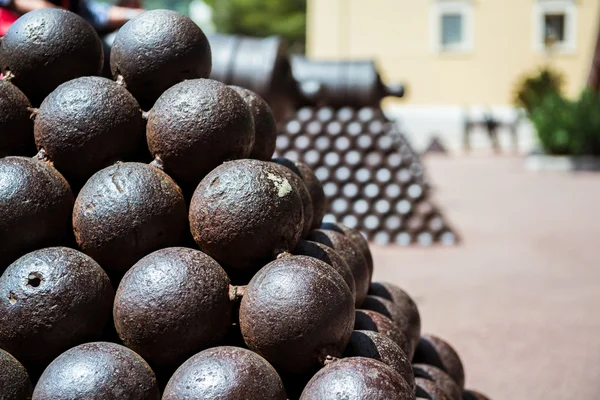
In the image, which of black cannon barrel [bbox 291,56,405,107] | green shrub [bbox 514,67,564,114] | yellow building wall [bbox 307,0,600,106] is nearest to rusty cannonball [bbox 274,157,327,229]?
black cannon barrel [bbox 291,56,405,107]

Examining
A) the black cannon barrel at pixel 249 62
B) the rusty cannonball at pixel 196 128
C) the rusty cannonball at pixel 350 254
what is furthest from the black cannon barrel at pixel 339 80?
the rusty cannonball at pixel 196 128

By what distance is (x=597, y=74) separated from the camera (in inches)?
807

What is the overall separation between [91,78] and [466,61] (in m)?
28.1

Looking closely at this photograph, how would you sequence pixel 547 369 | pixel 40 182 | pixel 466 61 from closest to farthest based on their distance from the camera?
1. pixel 40 182
2. pixel 547 369
3. pixel 466 61

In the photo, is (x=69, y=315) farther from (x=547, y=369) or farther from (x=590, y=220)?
(x=590, y=220)

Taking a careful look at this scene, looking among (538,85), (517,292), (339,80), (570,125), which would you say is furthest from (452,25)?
(517,292)

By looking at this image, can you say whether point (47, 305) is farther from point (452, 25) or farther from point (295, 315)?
point (452, 25)

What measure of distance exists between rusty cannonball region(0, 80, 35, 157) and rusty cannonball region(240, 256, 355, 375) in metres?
0.79

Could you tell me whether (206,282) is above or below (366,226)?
above

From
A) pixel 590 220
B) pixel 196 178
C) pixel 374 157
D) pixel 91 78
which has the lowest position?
pixel 590 220

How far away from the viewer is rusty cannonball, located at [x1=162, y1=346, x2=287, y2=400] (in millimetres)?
1527

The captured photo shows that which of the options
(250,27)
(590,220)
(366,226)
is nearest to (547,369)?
(366,226)

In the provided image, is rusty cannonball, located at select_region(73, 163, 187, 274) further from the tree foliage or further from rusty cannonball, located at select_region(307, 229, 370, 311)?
the tree foliage

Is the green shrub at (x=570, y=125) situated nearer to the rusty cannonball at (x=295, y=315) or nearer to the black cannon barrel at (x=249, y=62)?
the black cannon barrel at (x=249, y=62)
